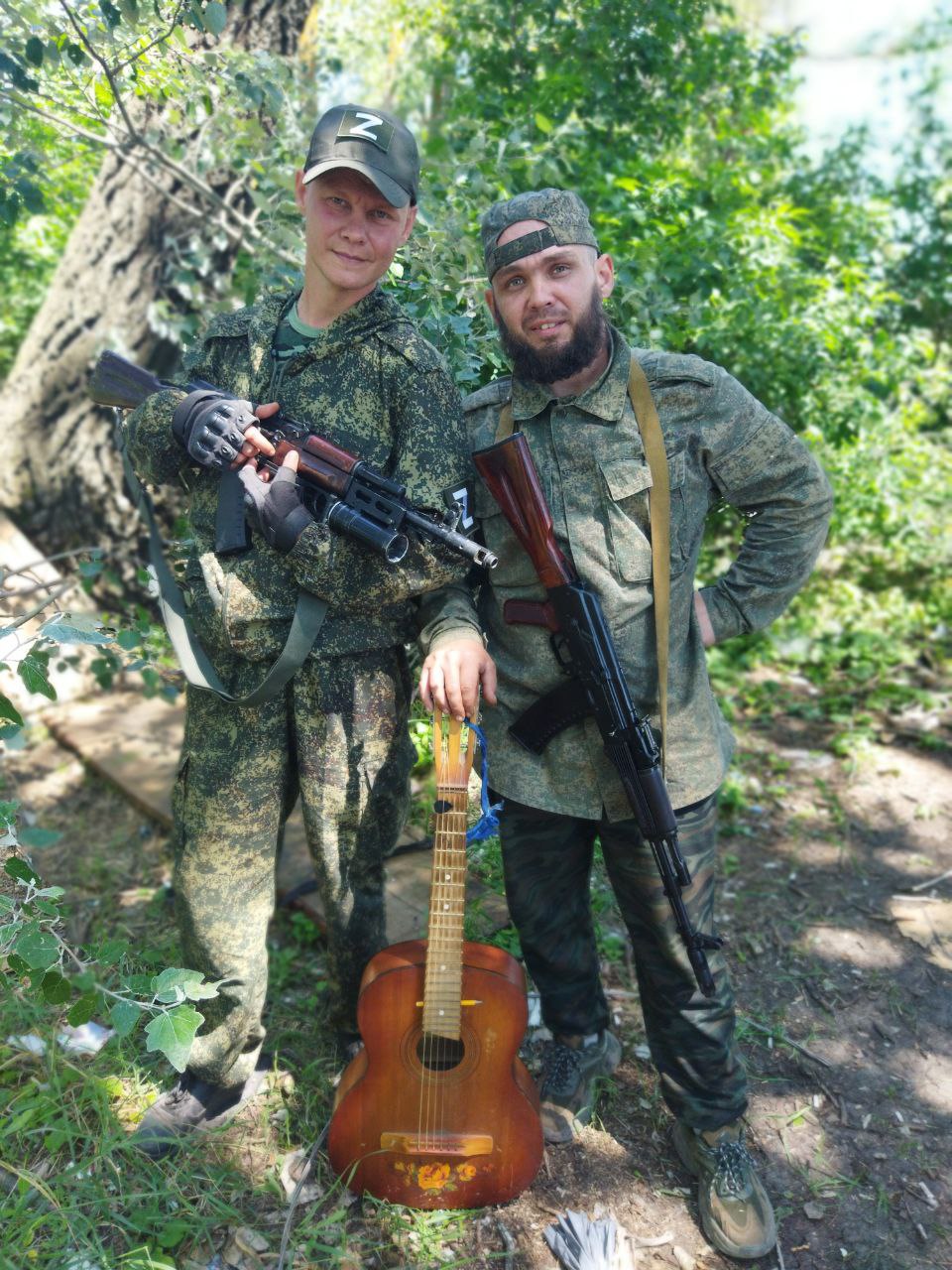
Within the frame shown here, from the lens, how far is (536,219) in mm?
2229

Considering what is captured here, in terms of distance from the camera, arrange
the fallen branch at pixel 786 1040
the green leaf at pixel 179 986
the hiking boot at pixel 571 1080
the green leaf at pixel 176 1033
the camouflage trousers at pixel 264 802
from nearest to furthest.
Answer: the green leaf at pixel 176 1033 → the green leaf at pixel 179 986 → the camouflage trousers at pixel 264 802 → the hiking boot at pixel 571 1080 → the fallen branch at pixel 786 1040

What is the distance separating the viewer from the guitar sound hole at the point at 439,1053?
2.37 meters

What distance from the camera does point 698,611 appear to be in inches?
97.0

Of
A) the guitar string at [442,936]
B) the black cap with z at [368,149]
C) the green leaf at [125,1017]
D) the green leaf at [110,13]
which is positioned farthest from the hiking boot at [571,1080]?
the green leaf at [110,13]

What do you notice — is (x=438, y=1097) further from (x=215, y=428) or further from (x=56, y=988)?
(x=215, y=428)

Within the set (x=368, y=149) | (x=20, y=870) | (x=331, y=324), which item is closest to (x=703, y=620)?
(x=331, y=324)

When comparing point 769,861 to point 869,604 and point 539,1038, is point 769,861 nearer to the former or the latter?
point 539,1038

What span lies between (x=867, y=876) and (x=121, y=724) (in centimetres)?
390

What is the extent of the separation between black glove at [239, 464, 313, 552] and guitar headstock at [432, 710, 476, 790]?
56 cm

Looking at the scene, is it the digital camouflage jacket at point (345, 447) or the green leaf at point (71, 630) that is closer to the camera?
the green leaf at point (71, 630)

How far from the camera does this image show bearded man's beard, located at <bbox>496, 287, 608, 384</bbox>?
2227mm

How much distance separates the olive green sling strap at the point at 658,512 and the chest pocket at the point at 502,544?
33cm

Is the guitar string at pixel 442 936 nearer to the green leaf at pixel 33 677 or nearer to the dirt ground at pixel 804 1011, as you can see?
the dirt ground at pixel 804 1011

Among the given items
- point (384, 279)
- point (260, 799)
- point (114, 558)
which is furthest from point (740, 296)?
point (114, 558)
